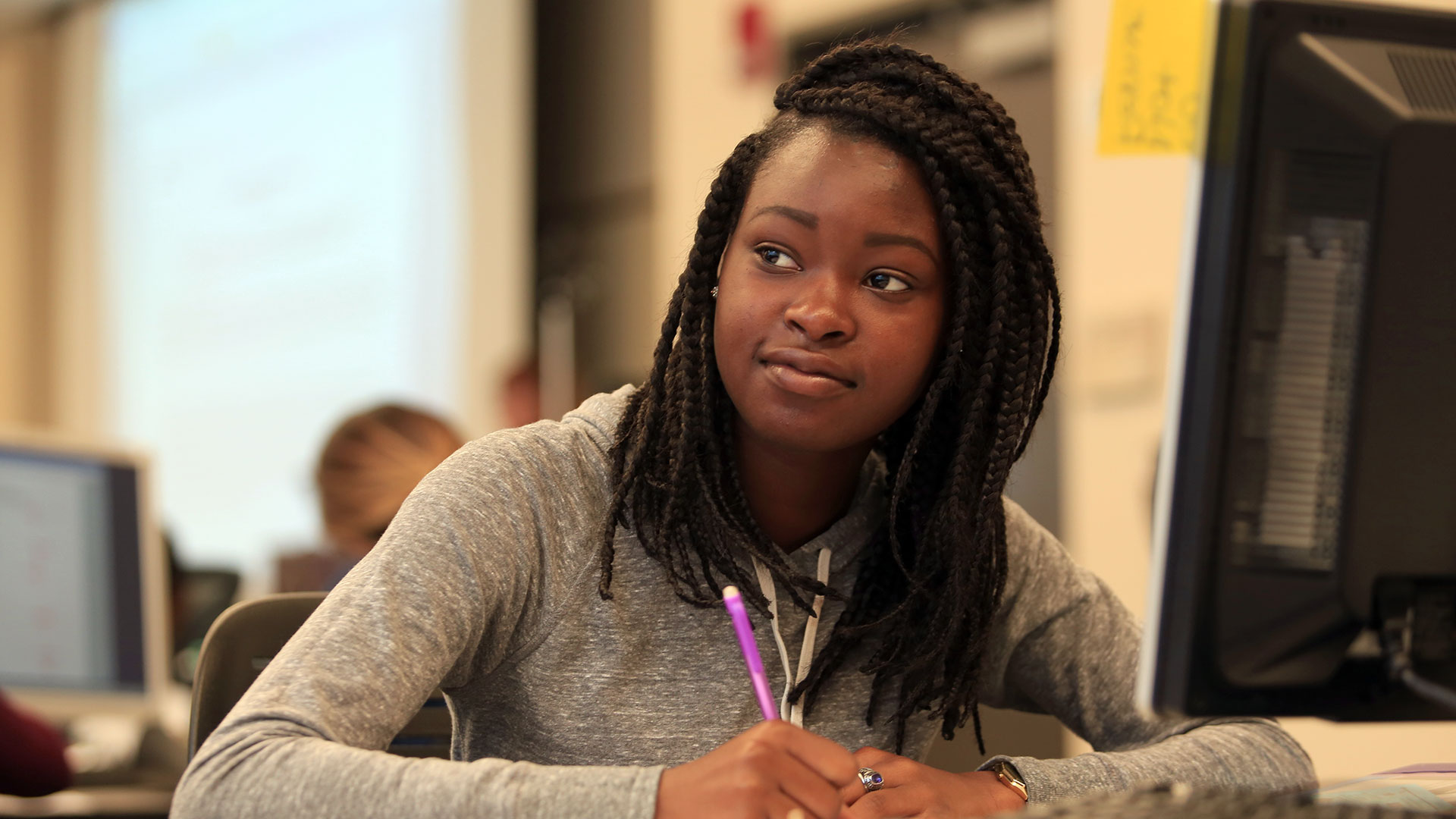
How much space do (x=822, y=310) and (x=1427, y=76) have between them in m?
0.40

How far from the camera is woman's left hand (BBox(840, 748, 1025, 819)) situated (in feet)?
2.88

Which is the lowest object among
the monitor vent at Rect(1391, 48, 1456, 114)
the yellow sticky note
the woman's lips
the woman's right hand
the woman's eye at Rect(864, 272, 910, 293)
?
the woman's right hand

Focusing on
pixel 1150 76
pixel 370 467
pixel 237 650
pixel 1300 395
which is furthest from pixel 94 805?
pixel 1300 395

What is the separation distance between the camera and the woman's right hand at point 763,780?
766 millimetres

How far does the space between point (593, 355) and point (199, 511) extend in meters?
1.42

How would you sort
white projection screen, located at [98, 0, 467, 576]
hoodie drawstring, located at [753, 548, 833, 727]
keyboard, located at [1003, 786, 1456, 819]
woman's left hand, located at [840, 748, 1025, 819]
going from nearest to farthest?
keyboard, located at [1003, 786, 1456, 819], woman's left hand, located at [840, 748, 1025, 819], hoodie drawstring, located at [753, 548, 833, 727], white projection screen, located at [98, 0, 467, 576]

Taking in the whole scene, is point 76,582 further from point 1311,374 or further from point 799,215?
point 1311,374

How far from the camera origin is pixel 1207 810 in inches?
25.3

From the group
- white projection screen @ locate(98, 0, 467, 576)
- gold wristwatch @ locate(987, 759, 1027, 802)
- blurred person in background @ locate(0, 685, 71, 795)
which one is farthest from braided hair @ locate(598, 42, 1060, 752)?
white projection screen @ locate(98, 0, 467, 576)

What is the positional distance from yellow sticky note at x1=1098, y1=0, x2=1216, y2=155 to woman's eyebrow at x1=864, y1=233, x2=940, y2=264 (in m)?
0.42

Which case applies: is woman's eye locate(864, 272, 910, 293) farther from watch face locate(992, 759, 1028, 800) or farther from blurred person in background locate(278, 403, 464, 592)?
blurred person in background locate(278, 403, 464, 592)

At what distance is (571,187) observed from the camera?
4.45m

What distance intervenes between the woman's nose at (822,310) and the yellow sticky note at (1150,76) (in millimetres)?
483

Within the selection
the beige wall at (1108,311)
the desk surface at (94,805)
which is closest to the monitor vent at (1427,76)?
the desk surface at (94,805)
